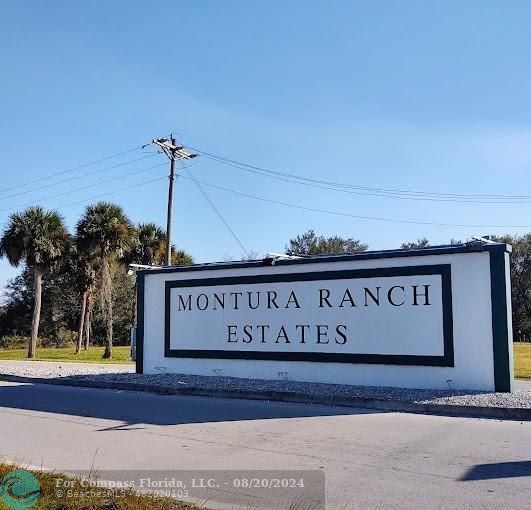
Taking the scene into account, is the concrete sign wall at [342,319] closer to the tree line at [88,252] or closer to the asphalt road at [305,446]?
the asphalt road at [305,446]

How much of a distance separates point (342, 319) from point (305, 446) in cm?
628

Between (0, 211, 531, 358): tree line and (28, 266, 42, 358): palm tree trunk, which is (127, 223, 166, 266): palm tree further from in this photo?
(28, 266, 42, 358): palm tree trunk

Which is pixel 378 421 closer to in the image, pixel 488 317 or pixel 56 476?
pixel 488 317

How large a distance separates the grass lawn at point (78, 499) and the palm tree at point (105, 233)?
93.2ft

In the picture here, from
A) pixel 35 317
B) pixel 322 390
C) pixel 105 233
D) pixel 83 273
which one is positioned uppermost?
pixel 105 233

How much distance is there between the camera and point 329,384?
13.7m

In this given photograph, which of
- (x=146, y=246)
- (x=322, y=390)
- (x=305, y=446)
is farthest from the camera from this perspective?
(x=146, y=246)

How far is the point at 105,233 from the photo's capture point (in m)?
33.7

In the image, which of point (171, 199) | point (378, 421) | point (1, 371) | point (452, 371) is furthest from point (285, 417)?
point (171, 199)

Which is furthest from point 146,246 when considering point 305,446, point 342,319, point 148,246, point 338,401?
point 305,446

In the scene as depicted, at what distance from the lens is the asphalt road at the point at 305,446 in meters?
5.98

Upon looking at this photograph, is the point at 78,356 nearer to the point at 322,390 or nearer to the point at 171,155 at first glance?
the point at 171,155

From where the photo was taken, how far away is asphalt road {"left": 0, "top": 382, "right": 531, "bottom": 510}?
19.6 ft

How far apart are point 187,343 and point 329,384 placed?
4.50 m
